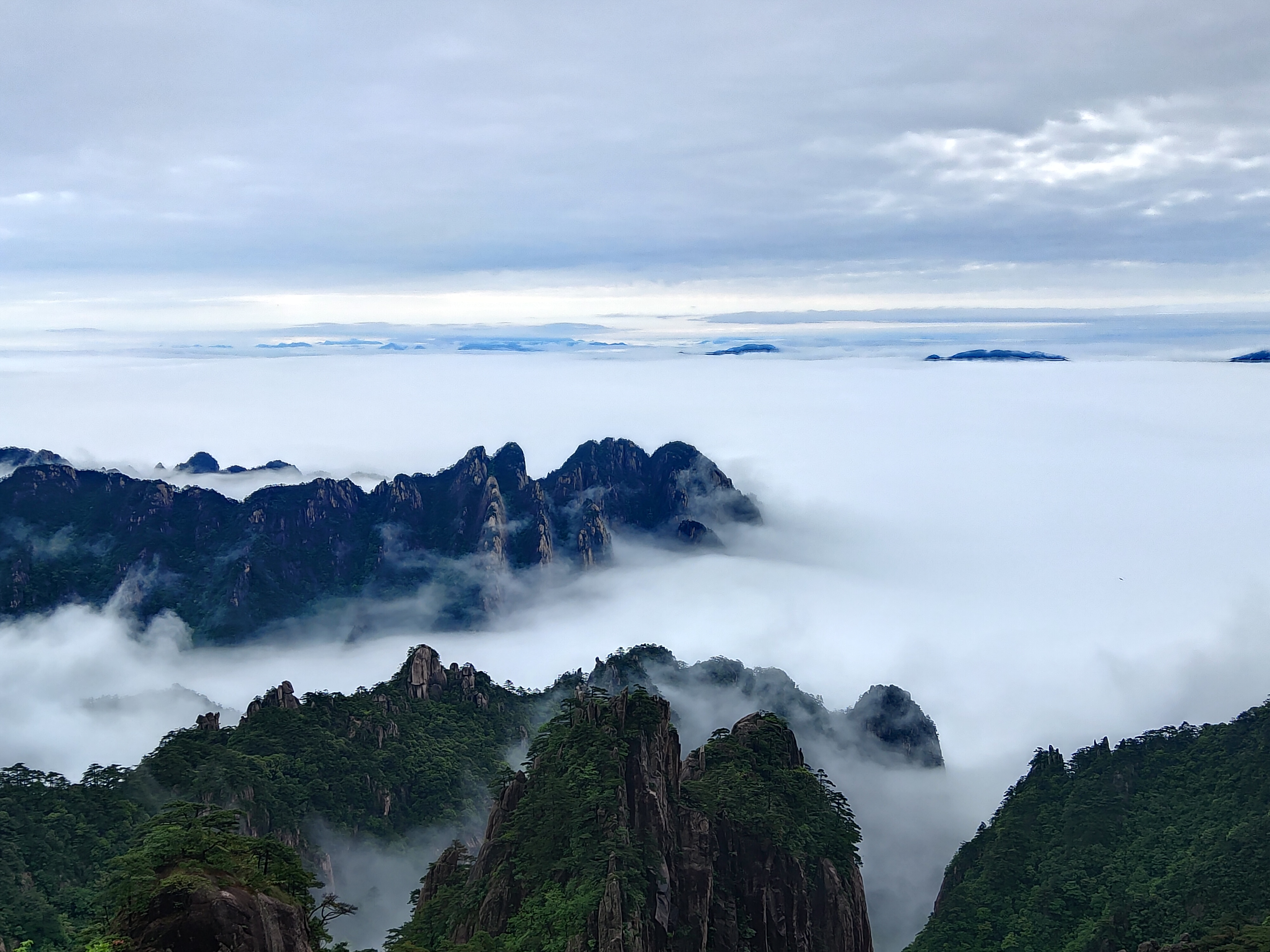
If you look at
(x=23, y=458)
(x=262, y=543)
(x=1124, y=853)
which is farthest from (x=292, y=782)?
(x=23, y=458)

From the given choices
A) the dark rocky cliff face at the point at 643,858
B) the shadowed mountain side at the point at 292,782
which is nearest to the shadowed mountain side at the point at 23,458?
the shadowed mountain side at the point at 292,782

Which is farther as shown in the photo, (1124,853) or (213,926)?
(1124,853)

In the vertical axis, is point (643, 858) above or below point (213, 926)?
below

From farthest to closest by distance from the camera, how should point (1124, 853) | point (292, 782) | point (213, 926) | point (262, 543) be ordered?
point (262, 543)
point (292, 782)
point (1124, 853)
point (213, 926)

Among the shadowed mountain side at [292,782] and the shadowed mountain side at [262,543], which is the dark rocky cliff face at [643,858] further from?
the shadowed mountain side at [262,543]

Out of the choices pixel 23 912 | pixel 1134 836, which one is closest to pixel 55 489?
pixel 23 912

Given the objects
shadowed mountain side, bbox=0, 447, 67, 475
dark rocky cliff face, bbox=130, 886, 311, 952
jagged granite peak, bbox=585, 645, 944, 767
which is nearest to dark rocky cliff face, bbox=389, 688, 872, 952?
dark rocky cliff face, bbox=130, 886, 311, 952

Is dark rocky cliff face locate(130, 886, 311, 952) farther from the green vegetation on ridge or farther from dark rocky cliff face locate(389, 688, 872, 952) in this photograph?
the green vegetation on ridge

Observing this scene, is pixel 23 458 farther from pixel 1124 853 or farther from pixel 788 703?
pixel 1124 853

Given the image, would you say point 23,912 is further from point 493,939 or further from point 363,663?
point 363,663
